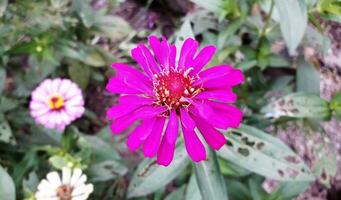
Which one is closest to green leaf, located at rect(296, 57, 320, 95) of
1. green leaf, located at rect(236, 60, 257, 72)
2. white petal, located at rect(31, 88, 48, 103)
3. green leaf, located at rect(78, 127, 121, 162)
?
green leaf, located at rect(236, 60, 257, 72)

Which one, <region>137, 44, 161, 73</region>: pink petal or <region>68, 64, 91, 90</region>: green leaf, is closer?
<region>137, 44, 161, 73</region>: pink petal

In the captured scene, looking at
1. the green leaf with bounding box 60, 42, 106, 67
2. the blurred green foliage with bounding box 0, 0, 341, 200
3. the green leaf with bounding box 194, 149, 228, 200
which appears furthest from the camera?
the green leaf with bounding box 60, 42, 106, 67

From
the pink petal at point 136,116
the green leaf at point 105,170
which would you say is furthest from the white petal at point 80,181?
the pink petal at point 136,116

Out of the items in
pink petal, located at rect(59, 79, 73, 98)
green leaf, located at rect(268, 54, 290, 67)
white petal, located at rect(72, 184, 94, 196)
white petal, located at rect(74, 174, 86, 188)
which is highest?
pink petal, located at rect(59, 79, 73, 98)

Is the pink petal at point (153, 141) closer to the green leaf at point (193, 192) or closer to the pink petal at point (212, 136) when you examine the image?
the pink petal at point (212, 136)

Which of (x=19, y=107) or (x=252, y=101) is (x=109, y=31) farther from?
(x=252, y=101)

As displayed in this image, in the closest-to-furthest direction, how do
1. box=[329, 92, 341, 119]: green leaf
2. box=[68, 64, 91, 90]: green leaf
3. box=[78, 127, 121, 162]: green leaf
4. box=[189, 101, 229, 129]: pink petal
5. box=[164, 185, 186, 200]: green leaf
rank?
box=[189, 101, 229, 129]: pink petal < box=[329, 92, 341, 119]: green leaf < box=[164, 185, 186, 200]: green leaf < box=[78, 127, 121, 162]: green leaf < box=[68, 64, 91, 90]: green leaf

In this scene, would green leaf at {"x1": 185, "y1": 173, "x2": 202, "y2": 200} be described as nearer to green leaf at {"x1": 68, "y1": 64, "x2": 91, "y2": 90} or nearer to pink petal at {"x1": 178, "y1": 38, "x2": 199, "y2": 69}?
pink petal at {"x1": 178, "y1": 38, "x2": 199, "y2": 69}

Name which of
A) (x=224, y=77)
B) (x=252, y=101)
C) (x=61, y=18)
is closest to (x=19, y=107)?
(x=61, y=18)

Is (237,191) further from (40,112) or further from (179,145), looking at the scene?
(40,112)
